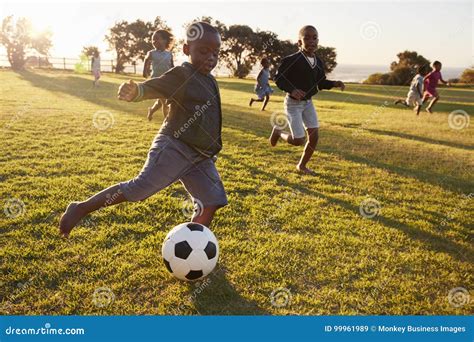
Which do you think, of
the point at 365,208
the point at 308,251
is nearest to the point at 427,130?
the point at 365,208

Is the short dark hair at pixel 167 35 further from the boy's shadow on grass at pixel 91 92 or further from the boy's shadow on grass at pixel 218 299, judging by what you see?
the boy's shadow on grass at pixel 218 299

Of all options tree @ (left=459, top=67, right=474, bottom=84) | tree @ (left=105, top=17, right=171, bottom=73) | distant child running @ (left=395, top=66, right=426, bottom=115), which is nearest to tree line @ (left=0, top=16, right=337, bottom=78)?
tree @ (left=105, top=17, right=171, bottom=73)

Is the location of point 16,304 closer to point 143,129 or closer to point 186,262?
point 186,262

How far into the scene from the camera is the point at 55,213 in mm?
4082

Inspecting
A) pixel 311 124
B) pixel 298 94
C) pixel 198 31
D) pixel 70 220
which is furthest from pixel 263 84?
pixel 70 220

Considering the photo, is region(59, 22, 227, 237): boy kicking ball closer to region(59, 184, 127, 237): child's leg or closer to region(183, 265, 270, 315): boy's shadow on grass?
region(59, 184, 127, 237): child's leg

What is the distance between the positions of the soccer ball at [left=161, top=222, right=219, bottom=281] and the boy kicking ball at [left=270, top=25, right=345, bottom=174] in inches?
124

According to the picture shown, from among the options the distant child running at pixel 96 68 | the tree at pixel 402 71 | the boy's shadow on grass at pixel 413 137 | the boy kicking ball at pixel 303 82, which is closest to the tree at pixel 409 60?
the tree at pixel 402 71

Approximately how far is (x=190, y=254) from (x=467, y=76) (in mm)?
47593

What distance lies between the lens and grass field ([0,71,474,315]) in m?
2.82

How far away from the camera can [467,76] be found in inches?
1641

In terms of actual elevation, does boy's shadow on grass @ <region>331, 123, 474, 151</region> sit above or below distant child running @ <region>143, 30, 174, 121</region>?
below

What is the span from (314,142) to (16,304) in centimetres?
448

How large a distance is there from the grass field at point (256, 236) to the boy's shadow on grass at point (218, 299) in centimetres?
1
